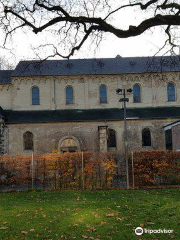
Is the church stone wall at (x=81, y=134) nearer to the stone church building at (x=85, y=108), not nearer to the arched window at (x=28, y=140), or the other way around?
the stone church building at (x=85, y=108)

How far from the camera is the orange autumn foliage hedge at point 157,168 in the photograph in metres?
18.6

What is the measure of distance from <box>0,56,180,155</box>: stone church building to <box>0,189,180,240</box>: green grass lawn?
1796cm

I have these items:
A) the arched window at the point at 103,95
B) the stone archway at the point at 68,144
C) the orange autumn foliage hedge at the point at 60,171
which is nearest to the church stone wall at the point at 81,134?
the stone archway at the point at 68,144

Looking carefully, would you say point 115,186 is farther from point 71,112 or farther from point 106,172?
point 71,112

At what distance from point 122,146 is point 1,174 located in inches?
637

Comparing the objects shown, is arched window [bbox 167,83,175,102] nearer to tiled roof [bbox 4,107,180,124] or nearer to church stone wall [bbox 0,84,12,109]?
tiled roof [bbox 4,107,180,124]

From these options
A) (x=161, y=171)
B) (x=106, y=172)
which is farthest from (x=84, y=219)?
(x=161, y=171)

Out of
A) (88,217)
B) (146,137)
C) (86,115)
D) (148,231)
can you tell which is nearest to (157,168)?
(88,217)

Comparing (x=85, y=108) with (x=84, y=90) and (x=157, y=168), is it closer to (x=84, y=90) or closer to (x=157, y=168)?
(x=84, y=90)

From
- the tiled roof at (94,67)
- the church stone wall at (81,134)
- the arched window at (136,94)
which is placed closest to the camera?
the church stone wall at (81,134)

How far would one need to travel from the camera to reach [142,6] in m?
8.27

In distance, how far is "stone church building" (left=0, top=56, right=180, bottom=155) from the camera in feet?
104

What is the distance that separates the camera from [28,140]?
1255 inches

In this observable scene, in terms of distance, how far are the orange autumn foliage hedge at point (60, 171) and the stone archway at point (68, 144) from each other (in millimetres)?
12885
